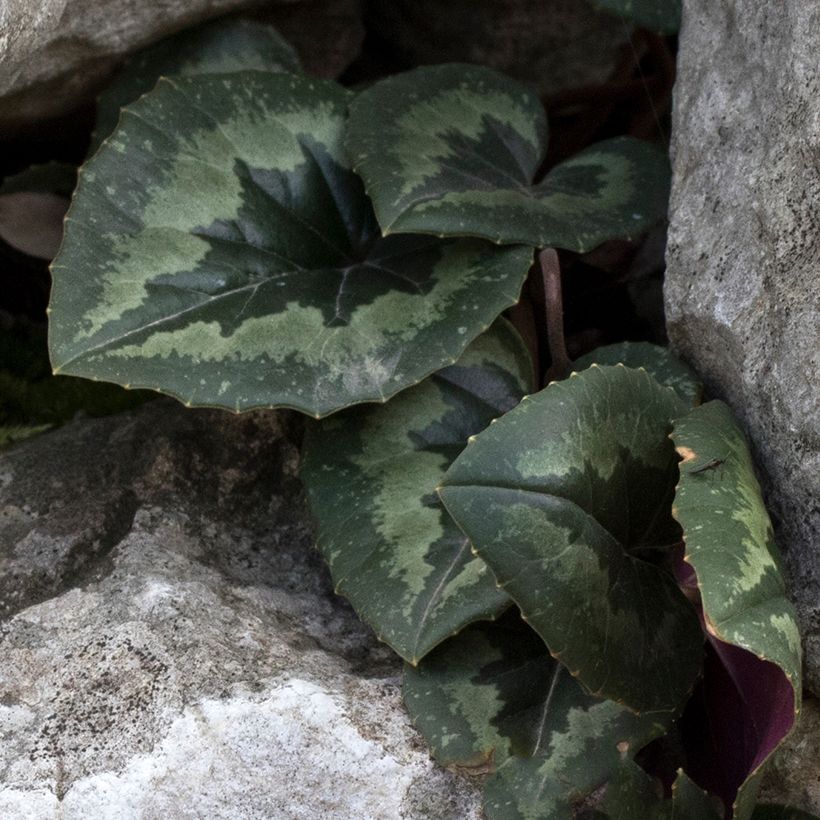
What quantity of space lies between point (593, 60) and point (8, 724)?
6.26 feet

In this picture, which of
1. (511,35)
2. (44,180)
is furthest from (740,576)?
(511,35)

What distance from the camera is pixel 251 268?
145 cm

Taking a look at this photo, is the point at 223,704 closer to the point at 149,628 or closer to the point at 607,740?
the point at 149,628

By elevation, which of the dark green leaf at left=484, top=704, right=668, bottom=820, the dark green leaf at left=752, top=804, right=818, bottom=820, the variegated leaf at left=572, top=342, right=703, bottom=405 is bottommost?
the dark green leaf at left=752, top=804, right=818, bottom=820

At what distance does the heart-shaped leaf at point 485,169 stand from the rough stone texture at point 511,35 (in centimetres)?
79

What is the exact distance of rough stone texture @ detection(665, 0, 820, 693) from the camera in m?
1.19

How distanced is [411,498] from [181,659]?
32 centimetres

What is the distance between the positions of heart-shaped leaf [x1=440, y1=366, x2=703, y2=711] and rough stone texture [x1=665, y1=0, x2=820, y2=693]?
0.11 meters

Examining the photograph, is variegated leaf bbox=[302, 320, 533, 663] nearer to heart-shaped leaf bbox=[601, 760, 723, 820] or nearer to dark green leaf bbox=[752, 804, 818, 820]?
heart-shaped leaf bbox=[601, 760, 723, 820]

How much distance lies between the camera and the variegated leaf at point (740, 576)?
1.01 meters

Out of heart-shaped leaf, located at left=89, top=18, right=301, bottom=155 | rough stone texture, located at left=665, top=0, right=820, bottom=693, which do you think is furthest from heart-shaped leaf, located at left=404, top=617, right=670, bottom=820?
heart-shaped leaf, located at left=89, top=18, right=301, bottom=155

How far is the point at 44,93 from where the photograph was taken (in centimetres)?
179

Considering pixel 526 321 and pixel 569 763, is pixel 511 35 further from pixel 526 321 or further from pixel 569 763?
pixel 569 763

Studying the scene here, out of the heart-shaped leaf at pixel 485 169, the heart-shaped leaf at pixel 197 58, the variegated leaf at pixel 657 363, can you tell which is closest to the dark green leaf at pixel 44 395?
the heart-shaped leaf at pixel 197 58
